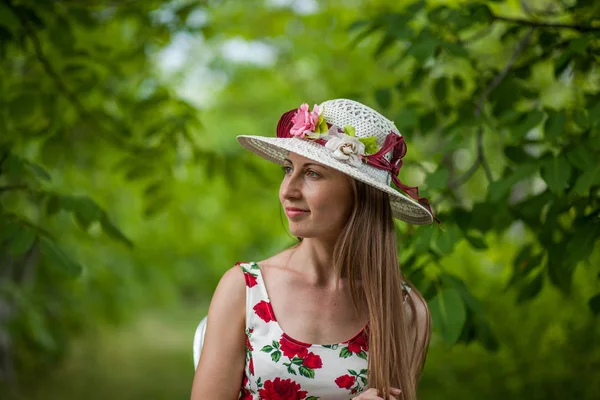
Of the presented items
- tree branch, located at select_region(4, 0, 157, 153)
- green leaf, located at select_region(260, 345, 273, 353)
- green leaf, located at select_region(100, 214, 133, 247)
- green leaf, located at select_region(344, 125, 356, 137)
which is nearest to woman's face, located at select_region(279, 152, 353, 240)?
green leaf, located at select_region(344, 125, 356, 137)

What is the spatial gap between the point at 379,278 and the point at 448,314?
70 centimetres

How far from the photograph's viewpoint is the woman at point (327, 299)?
6.90 ft

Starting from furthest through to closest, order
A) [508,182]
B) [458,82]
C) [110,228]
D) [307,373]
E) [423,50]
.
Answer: [458,82], [110,228], [423,50], [508,182], [307,373]

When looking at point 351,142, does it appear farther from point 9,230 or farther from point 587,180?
point 9,230

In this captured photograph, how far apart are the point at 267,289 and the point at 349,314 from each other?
0.26 meters

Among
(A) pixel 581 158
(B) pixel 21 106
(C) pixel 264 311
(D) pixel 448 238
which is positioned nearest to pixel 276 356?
(C) pixel 264 311

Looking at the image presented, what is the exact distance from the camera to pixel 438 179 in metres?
2.88

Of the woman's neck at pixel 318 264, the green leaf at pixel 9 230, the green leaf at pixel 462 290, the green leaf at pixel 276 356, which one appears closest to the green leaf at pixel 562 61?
the green leaf at pixel 462 290

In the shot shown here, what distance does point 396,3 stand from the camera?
5.79m

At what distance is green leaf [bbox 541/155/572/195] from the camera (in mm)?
2713

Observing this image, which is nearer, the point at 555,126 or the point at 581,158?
the point at 581,158

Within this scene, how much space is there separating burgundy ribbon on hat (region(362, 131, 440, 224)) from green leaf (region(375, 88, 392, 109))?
137cm

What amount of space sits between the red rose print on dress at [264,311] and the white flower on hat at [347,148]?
0.49 m

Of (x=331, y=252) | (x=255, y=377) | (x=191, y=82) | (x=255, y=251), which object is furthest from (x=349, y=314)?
(x=191, y=82)
